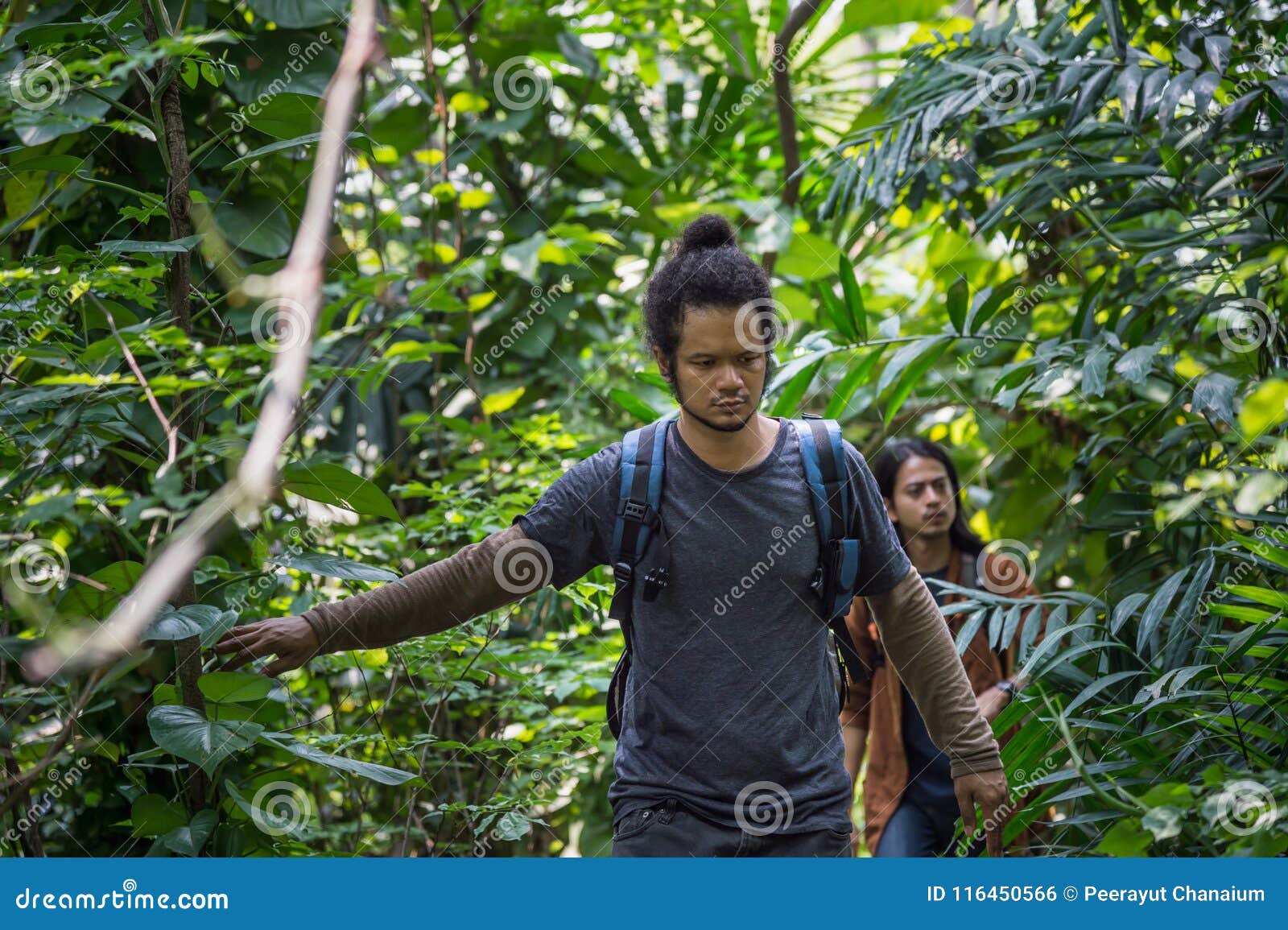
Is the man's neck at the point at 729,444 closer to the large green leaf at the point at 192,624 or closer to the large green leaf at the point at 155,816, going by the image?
the large green leaf at the point at 192,624

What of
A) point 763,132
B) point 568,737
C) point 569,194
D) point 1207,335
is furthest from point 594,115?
point 568,737

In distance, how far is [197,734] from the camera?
5.60 ft

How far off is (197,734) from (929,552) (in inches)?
79.7

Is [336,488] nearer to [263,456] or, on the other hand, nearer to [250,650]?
[263,456]

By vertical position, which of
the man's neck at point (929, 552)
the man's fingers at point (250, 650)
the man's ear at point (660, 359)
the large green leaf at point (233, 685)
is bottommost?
the large green leaf at point (233, 685)

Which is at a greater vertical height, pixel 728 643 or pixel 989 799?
pixel 728 643

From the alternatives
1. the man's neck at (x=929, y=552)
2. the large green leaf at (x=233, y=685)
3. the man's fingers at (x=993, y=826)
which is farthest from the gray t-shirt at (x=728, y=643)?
the man's neck at (x=929, y=552)

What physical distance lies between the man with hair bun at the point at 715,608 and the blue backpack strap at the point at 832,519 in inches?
0.7

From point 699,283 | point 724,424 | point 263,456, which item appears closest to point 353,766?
point 263,456

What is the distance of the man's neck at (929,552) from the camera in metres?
3.16

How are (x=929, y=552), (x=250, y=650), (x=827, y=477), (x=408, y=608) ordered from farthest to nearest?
(x=929, y=552) → (x=827, y=477) → (x=408, y=608) → (x=250, y=650)

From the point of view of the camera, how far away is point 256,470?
76.0 inches

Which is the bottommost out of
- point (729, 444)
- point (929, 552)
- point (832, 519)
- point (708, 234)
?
point (832, 519)

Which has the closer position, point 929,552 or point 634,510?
point 634,510
